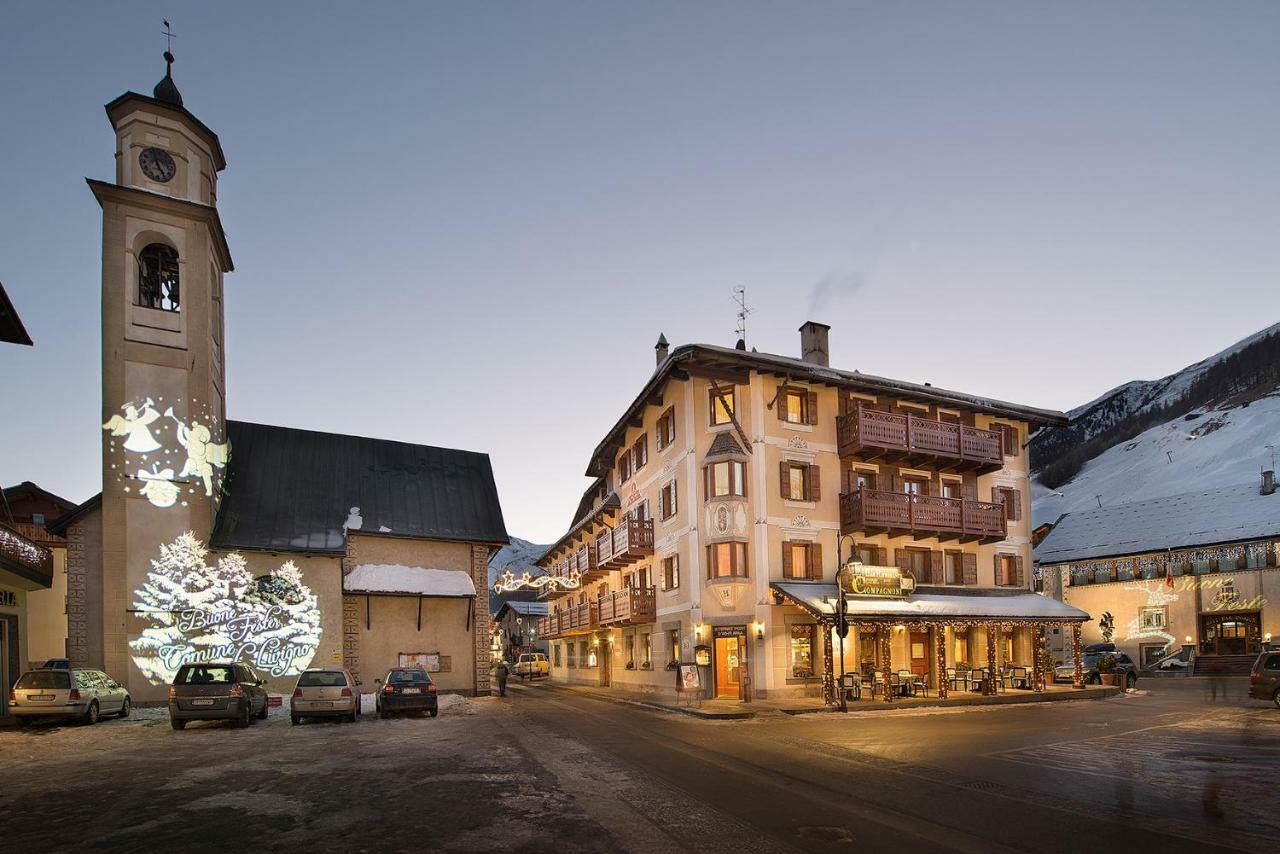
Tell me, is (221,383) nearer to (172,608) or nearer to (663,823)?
(172,608)

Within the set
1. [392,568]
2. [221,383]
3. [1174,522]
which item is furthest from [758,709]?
[1174,522]

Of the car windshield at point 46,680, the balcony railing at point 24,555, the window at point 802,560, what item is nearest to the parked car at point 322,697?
the car windshield at point 46,680

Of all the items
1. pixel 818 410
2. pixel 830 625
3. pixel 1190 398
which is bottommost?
pixel 830 625

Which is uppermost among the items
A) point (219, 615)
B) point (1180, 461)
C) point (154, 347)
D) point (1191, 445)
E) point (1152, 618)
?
point (1191, 445)

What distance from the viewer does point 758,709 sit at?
25.3 m

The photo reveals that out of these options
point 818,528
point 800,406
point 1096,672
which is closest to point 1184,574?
point 1096,672

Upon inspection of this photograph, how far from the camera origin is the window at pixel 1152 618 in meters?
49.9

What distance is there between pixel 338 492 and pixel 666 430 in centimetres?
1437

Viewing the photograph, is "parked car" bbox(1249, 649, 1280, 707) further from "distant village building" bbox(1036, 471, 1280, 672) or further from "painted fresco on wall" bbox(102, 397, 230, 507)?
"painted fresco on wall" bbox(102, 397, 230, 507)

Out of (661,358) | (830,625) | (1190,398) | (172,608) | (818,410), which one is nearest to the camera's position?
(830,625)

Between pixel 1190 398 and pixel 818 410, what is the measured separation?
196m

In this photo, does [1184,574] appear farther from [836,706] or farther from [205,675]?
[205,675]

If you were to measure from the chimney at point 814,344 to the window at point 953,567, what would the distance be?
983 cm

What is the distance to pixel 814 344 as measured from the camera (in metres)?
37.4
